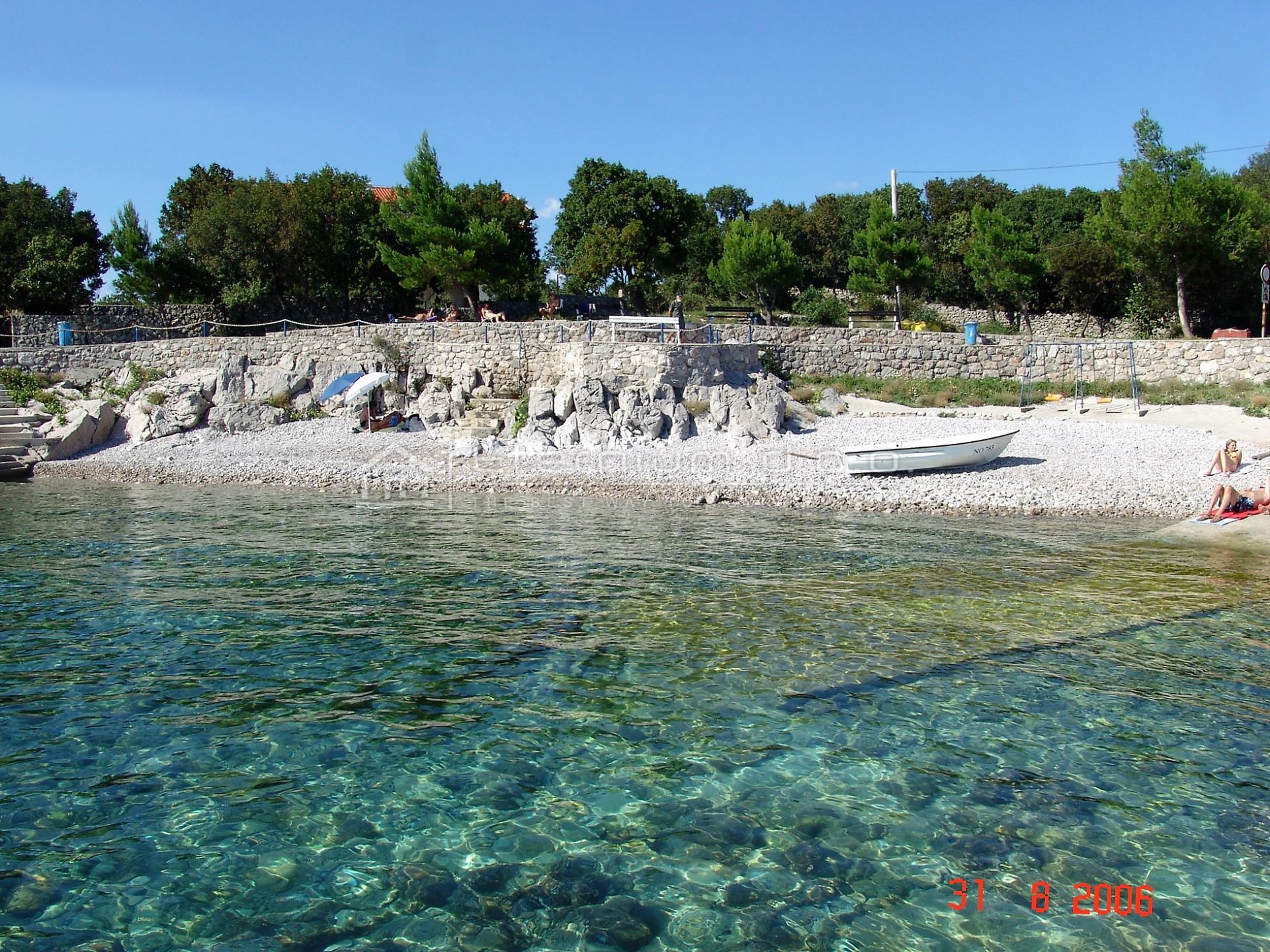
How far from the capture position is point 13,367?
29.8m

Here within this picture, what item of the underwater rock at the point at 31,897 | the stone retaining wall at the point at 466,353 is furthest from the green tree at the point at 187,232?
the underwater rock at the point at 31,897

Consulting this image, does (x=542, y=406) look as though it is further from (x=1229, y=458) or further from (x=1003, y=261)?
(x=1003, y=261)

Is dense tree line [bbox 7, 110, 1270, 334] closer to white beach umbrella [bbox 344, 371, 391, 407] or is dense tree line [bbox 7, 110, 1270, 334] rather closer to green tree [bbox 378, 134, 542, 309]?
green tree [bbox 378, 134, 542, 309]

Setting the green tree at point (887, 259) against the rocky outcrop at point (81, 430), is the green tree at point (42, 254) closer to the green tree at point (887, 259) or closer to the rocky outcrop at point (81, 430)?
the rocky outcrop at point (81, 430)

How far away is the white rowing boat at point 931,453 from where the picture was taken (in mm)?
18594

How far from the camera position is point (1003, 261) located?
37625mm

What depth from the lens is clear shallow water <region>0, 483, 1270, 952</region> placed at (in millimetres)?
4875

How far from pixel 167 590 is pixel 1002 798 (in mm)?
10381

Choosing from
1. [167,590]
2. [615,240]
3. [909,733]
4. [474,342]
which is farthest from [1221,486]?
[615,240]

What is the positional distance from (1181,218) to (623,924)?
108 ft

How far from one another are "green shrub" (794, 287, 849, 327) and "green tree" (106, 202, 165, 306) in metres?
25.9

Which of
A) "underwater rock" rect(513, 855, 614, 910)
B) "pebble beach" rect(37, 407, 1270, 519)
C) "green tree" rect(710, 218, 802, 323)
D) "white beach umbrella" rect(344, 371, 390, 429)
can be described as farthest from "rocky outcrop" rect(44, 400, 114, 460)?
"underwater rock" rect(513, 855, 614, 910)

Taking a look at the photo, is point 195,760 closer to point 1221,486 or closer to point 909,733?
point 909,733
